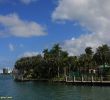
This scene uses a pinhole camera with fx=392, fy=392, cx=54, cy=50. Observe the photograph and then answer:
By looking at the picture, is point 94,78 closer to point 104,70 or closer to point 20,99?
point 104,70

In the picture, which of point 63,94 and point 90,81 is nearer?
point 63,94

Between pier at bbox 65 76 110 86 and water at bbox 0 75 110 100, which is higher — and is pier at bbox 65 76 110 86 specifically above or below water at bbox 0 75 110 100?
above

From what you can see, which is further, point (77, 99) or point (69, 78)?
point (69, 78)

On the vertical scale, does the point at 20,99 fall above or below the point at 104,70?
below

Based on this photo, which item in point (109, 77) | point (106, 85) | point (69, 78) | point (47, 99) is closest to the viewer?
point (47, 99)

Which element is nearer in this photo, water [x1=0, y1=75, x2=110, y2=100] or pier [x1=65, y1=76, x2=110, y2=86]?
water [x1=0, y1=75, x2=110, y2=100]

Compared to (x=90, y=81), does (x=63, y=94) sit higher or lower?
lower

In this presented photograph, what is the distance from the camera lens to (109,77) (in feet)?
502

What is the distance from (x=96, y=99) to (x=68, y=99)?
7412 millimetres

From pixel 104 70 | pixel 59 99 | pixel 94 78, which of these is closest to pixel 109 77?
pixel 94 78

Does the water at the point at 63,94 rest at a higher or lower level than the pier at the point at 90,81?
lower

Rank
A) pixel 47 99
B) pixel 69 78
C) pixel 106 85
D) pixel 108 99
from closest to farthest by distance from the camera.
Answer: pixel 108 99
pixel 47 99
pixel 106 85
pixel 69 78

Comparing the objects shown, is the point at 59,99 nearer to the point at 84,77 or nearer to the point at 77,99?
the point at 77,99

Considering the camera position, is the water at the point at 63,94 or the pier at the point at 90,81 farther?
the pier at the point at 90,81
